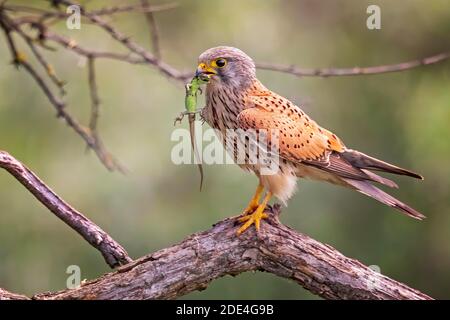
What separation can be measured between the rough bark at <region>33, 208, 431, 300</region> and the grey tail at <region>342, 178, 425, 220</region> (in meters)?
0.36

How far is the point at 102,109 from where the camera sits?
564cm

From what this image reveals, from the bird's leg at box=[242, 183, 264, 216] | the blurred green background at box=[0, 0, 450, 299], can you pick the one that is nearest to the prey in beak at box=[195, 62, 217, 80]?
the bird's leg at box=[242, 183, 264, 216]

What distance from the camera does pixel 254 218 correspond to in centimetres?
329

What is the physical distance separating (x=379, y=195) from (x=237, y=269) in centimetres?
73

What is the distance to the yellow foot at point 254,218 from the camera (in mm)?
3245

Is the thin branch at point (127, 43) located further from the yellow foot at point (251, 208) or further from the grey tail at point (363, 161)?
the grey tail at point (363, 161)

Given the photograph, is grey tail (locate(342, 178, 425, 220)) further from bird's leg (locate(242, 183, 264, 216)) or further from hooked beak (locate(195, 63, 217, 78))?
hooked beak (locate(195, 63, 217, 78))

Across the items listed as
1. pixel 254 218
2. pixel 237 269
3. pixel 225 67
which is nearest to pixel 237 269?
pixel 237 269

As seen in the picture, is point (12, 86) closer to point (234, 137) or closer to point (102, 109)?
point (102, 109)

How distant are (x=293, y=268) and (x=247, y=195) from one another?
203 cm

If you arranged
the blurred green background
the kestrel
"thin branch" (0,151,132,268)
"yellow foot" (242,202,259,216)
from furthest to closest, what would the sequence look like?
the blurred green background, the kestrel, "yellow foot" (242,202,259,216), "thin branch" (0,151,132,268)

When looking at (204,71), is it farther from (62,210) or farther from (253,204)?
(62,210)

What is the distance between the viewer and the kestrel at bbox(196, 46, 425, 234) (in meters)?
3.55

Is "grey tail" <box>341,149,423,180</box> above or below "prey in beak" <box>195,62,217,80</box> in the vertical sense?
below
